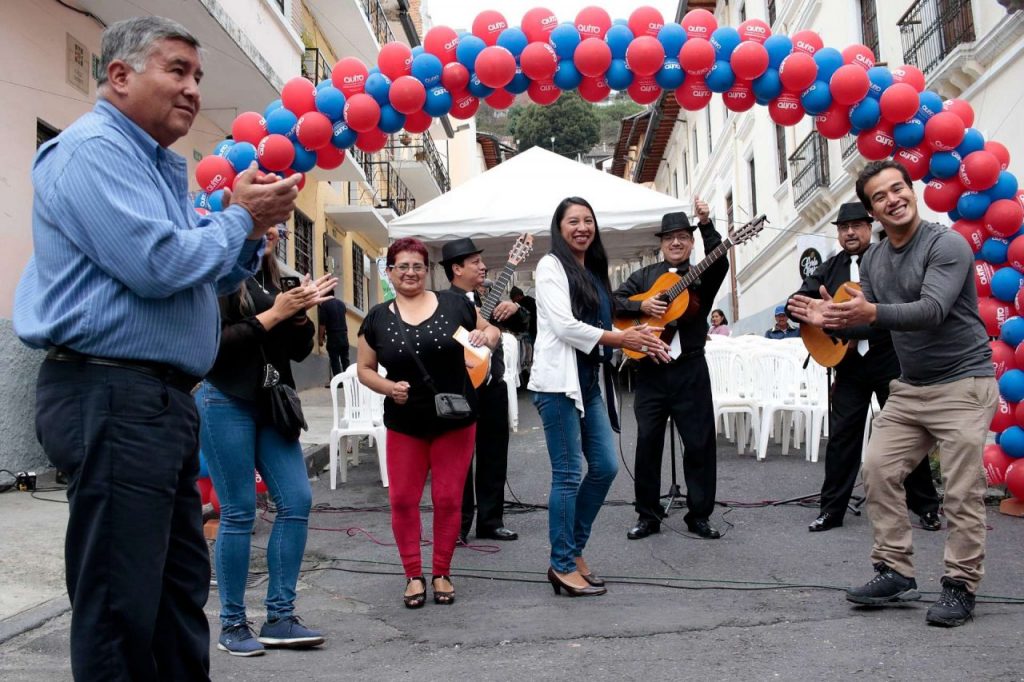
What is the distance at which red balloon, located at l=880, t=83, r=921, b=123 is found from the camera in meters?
6.18

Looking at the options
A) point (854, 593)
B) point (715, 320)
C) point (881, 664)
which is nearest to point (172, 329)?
point (881, 664)

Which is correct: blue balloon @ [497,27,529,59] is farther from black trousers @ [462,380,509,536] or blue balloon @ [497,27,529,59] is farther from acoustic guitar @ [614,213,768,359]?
black trousers @ [462,380,509,536]

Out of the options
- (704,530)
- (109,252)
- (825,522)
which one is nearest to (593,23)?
(704,530)

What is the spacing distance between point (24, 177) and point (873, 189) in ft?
24.7

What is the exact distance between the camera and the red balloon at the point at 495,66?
660 centimetres

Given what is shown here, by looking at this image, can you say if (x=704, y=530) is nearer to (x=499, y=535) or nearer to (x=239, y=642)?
Answer: (x=499, y=535)

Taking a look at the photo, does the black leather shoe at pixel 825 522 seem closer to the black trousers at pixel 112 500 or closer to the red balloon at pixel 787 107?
the red balloon at pixel 787 107

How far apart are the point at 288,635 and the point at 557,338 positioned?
1916 millimetres

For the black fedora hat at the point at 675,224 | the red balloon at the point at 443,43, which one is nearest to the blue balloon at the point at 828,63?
the black fedora hat at the point at 675,224

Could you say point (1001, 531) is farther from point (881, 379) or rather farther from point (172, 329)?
point (172, 329)

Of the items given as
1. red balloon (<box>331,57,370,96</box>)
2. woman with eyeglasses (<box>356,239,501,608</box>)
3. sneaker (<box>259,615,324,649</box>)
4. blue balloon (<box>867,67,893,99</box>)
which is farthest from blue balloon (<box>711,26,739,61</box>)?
sneaker (<box>259,615,324,649</box>)

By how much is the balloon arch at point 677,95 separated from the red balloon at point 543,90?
0.01 m

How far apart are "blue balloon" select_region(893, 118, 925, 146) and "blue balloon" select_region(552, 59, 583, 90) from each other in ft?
7.54

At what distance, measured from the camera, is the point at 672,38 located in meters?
6.71
